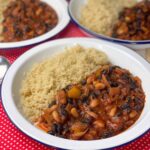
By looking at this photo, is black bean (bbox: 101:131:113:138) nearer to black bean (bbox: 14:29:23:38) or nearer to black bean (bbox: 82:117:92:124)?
black bean (bbox: 82:117:92:124)

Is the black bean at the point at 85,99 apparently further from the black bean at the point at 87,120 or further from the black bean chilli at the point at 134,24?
the black bean chilli at the point at 134,24

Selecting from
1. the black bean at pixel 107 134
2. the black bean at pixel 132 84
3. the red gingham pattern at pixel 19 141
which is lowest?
the red gingham pattern at pixel 19 141

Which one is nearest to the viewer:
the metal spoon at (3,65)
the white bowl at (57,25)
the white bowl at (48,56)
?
the white bowl at (48,56)

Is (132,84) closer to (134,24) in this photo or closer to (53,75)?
(53,75)

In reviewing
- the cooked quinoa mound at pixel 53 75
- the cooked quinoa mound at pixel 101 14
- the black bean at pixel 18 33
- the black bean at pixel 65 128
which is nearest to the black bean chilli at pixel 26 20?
the black bean at pixel 18 33

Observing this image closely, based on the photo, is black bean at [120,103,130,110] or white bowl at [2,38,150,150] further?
black bean at [120,103,130,110]

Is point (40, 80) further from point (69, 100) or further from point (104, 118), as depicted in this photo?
point (104, 118)

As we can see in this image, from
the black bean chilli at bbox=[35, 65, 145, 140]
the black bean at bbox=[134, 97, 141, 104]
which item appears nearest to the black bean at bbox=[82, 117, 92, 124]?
the black bean chilli at bbox=[35, 65, 145, 140]
